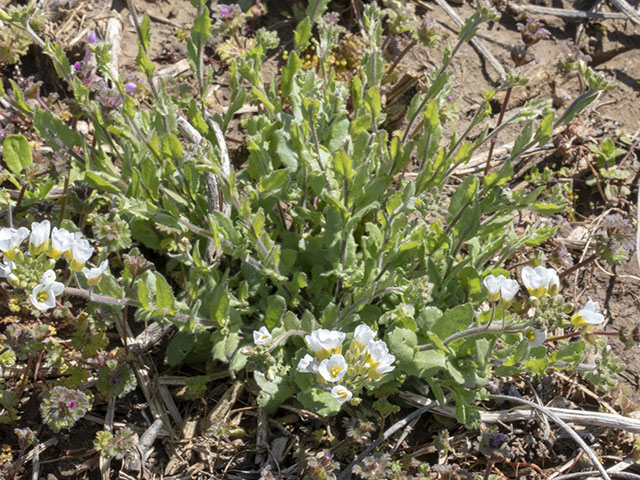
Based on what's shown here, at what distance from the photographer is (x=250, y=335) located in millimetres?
3080

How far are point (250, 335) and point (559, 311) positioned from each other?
146 cm

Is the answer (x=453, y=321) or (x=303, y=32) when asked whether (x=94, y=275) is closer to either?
(x=453, y=321)

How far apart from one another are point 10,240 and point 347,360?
1.39 meters

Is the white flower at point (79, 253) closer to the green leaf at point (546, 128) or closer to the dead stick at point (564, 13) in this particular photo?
the green leaf at point (546, 128)

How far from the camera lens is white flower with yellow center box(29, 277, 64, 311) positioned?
2.26 meters

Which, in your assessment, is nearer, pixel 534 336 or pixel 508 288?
pixel 508 288

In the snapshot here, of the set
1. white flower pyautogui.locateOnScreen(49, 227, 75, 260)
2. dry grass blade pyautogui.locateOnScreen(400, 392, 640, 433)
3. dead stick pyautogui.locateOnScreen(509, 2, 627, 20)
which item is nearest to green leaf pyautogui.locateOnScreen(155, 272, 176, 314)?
white flower pyautogui.locateOnScreen(49, 227, 75, 260)

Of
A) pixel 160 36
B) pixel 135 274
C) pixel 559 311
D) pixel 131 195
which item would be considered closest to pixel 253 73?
pixel 131 195

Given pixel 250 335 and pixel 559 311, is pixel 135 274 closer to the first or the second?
pixel 250 335

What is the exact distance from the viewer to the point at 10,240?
94.7 inches

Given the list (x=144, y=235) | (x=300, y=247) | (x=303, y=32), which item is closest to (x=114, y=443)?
(x=144, y=235)

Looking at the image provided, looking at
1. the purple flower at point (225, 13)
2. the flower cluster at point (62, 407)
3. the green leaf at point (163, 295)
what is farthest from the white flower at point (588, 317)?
the purple flower at point (225, 13)

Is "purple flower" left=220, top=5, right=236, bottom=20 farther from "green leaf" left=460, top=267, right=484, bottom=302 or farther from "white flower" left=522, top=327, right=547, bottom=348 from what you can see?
"white flower" left=522, top=327, right=547, bottom=348

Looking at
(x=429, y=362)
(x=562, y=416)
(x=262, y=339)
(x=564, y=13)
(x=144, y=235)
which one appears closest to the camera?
(x=262, y=339)
